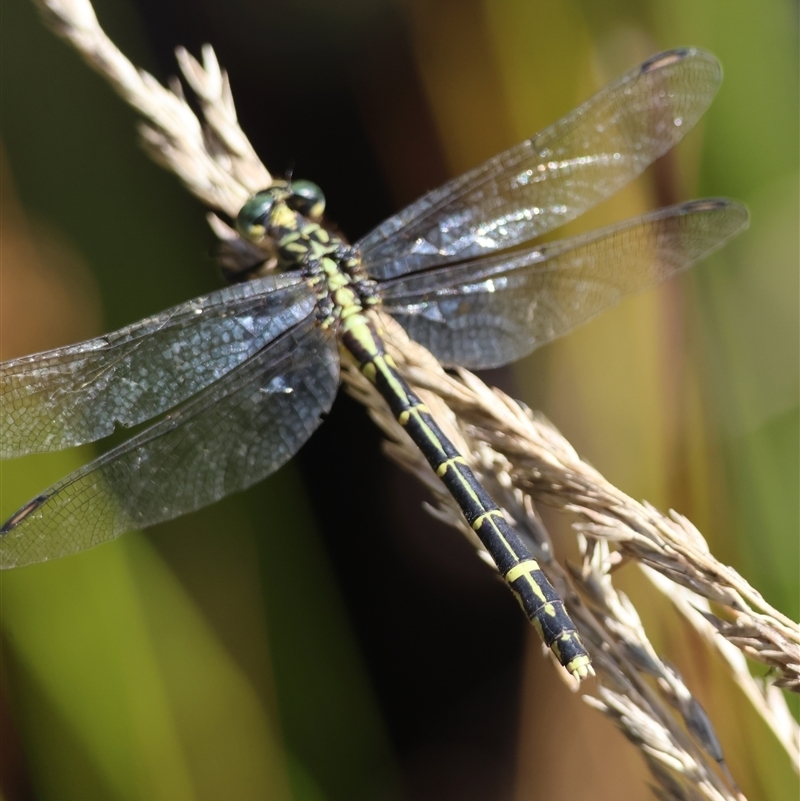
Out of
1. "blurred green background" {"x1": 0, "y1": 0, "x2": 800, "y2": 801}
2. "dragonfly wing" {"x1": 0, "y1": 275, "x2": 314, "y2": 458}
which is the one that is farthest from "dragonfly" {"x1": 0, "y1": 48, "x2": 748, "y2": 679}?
"blurred green background" {"x1": 0, "y1": 0, "x2": 800, "y2": 801}

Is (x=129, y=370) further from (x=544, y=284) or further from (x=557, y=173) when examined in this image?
(x=557, y=173)

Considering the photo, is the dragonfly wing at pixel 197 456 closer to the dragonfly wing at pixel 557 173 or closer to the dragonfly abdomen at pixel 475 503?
the dragonfly abdomen at pixel 475 503

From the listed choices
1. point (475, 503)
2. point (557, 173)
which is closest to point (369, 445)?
point (475, 503)

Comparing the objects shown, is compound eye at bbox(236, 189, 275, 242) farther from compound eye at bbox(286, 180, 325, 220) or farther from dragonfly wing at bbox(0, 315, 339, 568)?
dragonfly wing at bbox(0, 315, 339, 568)

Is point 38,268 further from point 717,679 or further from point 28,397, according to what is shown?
point 717,679

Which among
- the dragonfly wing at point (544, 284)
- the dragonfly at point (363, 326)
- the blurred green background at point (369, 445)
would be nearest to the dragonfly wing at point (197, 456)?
the dragonfly at point (363, 326)

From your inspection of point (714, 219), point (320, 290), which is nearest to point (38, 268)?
point (320, 290)

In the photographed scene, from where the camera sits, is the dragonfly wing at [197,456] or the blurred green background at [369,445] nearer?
the dragonfly wing at [197,456]
